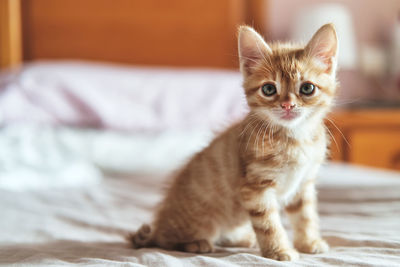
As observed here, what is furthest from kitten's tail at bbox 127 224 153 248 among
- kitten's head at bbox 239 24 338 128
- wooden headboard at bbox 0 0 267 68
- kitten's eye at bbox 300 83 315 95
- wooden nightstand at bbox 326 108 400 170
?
wooden nightstand at bbox 326 108 400 170

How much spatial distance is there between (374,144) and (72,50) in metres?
1.96

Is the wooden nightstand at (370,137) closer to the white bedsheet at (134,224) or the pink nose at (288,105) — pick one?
the white bedsheet at (134,224)

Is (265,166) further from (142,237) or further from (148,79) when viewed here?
(148,79)

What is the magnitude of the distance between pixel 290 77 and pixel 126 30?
1886 millimetres

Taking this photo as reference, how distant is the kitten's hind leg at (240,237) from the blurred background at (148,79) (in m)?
0.57

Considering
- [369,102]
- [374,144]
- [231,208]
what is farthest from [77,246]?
[369,102]

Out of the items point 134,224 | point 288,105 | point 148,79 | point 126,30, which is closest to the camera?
point 288,105

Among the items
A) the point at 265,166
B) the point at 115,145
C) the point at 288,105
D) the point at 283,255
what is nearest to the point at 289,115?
the point at 288,105

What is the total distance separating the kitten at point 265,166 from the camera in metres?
1.00

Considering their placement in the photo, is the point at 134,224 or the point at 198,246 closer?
the point at 198,246

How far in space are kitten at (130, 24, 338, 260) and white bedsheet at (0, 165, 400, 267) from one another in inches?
2.7

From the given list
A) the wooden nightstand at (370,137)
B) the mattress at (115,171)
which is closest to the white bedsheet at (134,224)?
the mattress at (115,171)

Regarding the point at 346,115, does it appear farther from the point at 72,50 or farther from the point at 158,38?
the point at 72,50

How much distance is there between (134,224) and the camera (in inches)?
55.0
